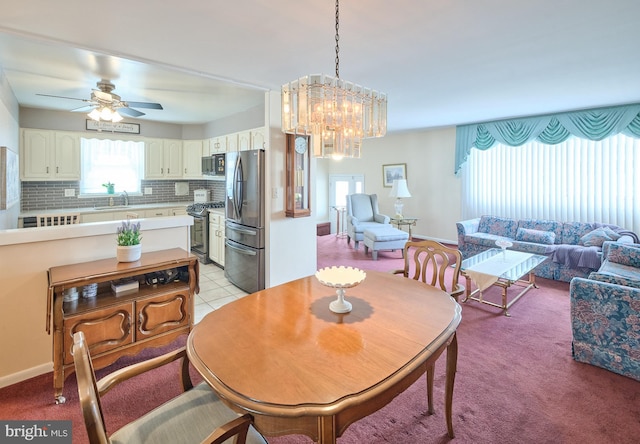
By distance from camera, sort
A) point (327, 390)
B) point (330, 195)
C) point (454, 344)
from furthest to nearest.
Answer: point (330, 195)
point (454, 344)
point (327, 390)

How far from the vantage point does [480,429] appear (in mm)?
1828

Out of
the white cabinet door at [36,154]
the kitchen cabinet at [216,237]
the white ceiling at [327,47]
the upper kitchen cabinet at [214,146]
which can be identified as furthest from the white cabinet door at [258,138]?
the white cabinet door at [36,154]

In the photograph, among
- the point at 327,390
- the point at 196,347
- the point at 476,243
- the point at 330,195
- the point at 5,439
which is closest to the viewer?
the point at 327,390

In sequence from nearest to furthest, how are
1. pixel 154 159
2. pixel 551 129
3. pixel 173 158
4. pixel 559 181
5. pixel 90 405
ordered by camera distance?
pixel 90 405 < pixel 551 129 < pixel 559 181 < pixel 154 159 < pixel 173 158

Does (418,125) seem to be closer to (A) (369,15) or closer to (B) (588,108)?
(B) (588,108)

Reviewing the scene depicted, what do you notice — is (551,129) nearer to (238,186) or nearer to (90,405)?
(238,186)

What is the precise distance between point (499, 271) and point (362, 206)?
11.5 ft

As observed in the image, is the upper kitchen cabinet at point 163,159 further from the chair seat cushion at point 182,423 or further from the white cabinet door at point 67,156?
the chair seat cushion at point 182,423

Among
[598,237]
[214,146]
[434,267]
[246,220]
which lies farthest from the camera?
[214,146]

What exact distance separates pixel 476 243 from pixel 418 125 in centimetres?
258

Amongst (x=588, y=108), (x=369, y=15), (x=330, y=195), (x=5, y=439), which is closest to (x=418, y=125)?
(x=588, y=108)

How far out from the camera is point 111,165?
5703mm

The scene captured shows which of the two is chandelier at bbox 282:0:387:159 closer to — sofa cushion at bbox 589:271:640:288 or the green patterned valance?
sofa cushion at bbox 589:271:640:288

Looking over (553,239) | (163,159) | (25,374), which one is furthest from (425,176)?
(25,374)
